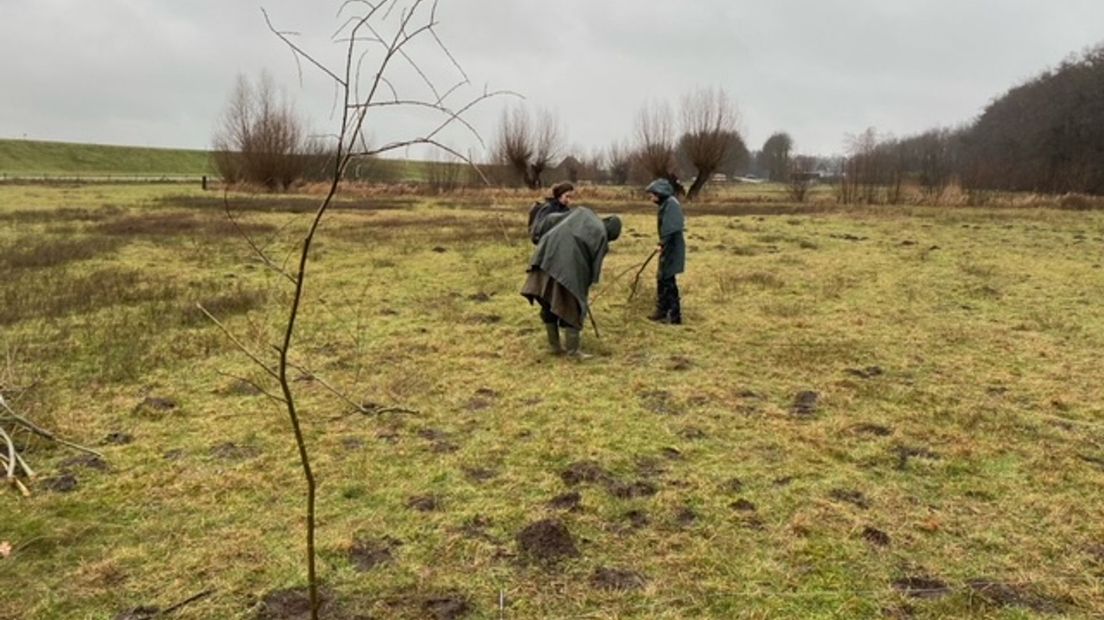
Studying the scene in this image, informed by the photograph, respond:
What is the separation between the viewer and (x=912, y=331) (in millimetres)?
8391

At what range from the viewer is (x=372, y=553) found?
3568 mm

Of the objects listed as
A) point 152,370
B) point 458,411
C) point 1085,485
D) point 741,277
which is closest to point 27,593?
point 458,411

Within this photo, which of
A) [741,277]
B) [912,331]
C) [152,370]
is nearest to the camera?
[152,370]

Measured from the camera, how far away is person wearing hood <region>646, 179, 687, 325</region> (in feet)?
27.0

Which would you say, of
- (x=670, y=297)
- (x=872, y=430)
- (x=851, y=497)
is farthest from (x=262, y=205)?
(x=851, y=497)

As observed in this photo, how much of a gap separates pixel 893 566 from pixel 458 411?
10.6 feet

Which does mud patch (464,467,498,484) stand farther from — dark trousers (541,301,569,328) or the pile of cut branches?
dark trousers (541,301,569,328)

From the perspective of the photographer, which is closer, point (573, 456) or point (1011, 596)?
point (1011, 596)

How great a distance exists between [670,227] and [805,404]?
3068mm

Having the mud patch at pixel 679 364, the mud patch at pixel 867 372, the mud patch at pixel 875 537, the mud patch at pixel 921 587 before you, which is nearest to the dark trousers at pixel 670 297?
the mud patch at pixel 679 364

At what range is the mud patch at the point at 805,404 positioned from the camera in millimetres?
5656

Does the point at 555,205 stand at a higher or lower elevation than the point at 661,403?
higher

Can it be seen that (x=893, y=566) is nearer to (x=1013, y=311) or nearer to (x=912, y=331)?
(x=912, y=331)

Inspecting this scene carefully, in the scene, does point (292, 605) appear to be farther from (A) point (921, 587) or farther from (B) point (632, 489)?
(A) point (921, 587)
